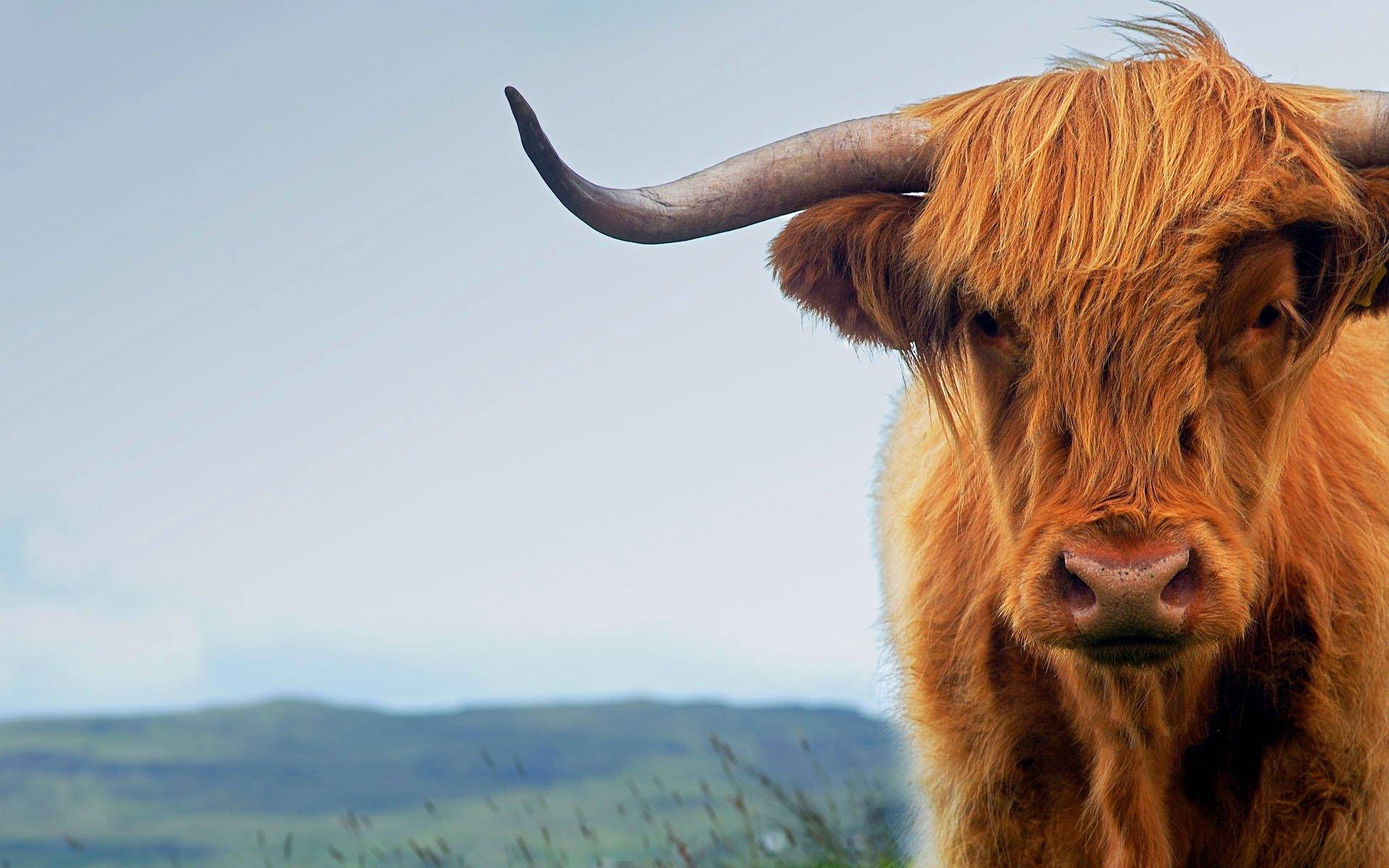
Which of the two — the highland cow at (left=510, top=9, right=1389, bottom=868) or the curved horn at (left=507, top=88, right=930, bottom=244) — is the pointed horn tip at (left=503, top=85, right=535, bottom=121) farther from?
the curved horn at (left=507, top=88, right=930, bottom=244)

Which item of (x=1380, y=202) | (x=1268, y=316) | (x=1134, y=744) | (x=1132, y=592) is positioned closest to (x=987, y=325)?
(x=1268, y=316)

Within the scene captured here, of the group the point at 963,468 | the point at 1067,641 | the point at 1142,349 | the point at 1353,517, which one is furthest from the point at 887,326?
the point at 1353,517

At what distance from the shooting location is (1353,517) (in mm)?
3932

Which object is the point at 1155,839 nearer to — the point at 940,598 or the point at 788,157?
the point at 940,598

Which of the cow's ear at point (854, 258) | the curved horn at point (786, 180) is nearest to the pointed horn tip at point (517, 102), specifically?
the curved horn at point (786, 180)

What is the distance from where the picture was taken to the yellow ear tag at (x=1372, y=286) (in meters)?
3.59

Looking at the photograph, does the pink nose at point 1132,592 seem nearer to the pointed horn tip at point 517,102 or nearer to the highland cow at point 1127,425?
the highland cow at point 1127,425

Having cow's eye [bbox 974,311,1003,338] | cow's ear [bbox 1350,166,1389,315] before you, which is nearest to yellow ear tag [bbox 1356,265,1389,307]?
cow's ear [bbox 1350,166,1389,315]

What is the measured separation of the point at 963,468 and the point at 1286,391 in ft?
2.76

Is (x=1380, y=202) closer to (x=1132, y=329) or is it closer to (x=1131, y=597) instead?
(x=1132, y=329)

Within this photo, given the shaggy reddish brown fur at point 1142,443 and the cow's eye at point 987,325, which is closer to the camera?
the shaggy reddish brown fur at point 1142,443

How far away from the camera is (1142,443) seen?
3232 mm

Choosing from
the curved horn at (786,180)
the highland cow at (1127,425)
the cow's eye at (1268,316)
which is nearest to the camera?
the highland cow at (1127,425)

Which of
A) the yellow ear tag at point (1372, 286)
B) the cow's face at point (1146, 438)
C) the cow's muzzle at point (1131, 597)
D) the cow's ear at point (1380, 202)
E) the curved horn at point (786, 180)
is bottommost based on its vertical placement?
the cow's muzzle at point (1131, 597)
